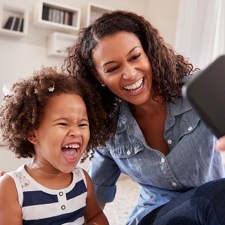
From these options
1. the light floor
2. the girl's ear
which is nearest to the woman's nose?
the girl's ear

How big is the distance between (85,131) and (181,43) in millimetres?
1895

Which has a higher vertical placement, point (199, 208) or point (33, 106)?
point (33, 106)

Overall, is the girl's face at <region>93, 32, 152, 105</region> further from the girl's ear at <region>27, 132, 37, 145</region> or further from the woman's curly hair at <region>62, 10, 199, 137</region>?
the girl's ear at <region>27, 132, 37, 145</region>

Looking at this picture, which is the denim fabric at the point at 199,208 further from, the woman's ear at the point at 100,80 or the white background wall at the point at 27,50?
the white background wall at the point at 27,50

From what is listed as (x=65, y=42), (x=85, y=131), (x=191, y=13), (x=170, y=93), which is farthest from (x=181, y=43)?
(x=85, y=131)

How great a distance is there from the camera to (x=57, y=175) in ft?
3.00

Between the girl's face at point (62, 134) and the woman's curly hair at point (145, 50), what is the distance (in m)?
0.17

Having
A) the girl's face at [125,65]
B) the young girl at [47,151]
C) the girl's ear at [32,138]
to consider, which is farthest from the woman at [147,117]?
the girl's ear at [32,138]

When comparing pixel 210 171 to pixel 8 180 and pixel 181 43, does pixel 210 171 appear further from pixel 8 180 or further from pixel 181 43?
pixel 181 43

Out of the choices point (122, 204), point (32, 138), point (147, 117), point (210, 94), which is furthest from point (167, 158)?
point (122, 204)

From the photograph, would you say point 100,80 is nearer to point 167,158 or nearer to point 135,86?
point 135,86

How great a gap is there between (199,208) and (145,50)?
487 millimetres

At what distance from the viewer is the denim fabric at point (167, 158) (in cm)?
95

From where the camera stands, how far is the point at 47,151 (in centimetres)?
87
